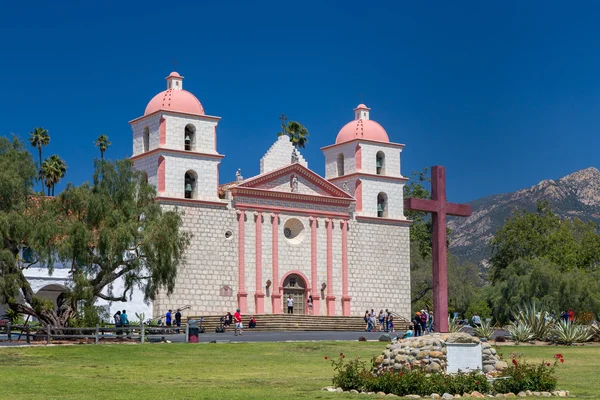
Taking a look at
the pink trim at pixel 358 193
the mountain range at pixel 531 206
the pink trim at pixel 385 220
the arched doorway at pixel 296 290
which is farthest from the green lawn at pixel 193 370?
the mountain range at pixel 531 206

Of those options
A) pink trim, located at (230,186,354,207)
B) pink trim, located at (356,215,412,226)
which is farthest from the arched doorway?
pink trim, located at (356,215,412,226)

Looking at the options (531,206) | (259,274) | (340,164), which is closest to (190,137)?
(259,274)

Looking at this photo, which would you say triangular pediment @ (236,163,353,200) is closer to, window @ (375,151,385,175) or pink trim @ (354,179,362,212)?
pink trim @ (354,179,362,212)

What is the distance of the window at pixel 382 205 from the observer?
61.9 m

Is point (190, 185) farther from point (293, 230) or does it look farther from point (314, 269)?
point (314, 269)

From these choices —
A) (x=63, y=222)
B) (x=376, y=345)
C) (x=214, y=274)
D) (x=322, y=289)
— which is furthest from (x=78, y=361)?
(x=322, y=289)

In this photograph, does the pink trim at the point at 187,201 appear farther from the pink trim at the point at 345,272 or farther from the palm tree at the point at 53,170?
the palm tree at the point at 53,170

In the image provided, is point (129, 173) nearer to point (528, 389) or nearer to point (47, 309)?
point (47, 309)

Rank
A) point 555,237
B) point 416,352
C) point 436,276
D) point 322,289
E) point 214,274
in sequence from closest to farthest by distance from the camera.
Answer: point 416,352 → point 436,276 → point 214,274 → point 322,289 → point 555,237

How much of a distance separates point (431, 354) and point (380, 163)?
Result: 42.7 m

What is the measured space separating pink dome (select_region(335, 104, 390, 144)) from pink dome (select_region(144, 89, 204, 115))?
11.0 metres

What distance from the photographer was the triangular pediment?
56438 mm

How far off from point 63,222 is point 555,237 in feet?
142

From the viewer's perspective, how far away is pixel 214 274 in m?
54.0
